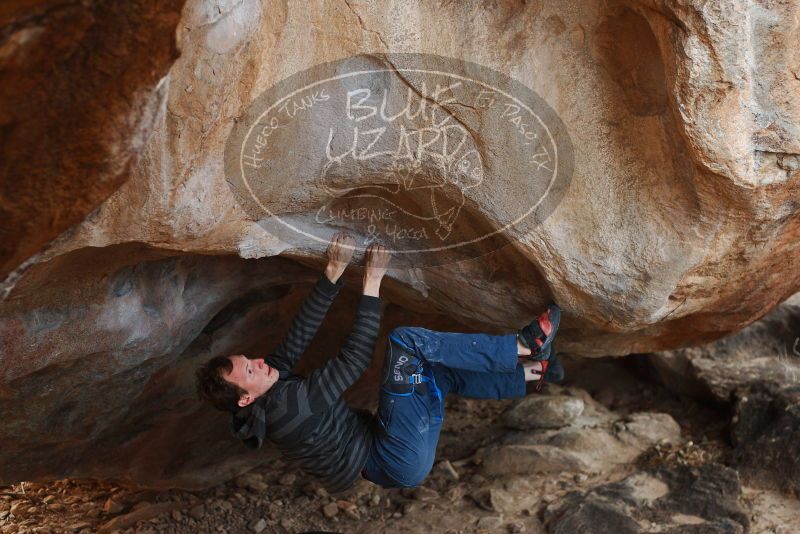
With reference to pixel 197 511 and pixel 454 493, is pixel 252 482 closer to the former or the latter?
pixel 197 511

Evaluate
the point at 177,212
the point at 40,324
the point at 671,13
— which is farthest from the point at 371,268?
the point at 671,13

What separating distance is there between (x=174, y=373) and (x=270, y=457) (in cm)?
87

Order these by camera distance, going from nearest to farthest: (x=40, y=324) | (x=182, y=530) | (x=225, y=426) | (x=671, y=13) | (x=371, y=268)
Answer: (x=671, y=13)
(x=40, y=324)
(x=371, y=268)
(x=182, y=530)
(x=225, y=426)

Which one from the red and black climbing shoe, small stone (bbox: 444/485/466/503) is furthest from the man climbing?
small stone (bbox: 444/485/466/503)

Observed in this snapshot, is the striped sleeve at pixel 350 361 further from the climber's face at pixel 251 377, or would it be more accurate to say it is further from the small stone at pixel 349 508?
the small stone at pixel 349 508

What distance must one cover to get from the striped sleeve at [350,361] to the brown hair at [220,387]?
0.78 ft

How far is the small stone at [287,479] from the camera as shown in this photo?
3775 mm

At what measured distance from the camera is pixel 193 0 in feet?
5.42

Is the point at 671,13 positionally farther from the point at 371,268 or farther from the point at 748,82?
the point at 371,268

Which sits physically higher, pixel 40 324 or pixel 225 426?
pixel 40 324

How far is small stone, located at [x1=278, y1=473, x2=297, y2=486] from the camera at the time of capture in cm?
378

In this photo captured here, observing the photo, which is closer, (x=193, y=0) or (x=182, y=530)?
(x=193, y=0)

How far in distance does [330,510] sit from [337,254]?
1.47 metres
